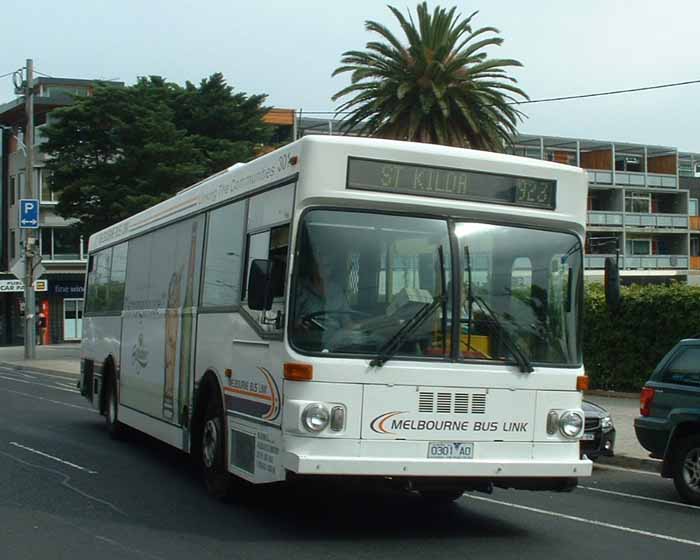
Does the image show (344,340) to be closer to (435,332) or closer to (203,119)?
(435,332)

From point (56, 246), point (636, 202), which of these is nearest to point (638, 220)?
point (636, 202)

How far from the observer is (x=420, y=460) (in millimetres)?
8195

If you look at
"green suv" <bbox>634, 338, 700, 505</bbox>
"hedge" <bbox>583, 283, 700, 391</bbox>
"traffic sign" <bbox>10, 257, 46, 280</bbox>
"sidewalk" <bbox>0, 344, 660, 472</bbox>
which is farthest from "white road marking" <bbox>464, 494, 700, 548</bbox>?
"traffic sign" <bbox>10, 257, 46, 280</bbox>

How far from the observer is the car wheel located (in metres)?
10.9

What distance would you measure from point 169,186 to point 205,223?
98.8ft

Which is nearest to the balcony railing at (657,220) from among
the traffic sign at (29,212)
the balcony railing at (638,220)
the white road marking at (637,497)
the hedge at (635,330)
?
the balcony railing at (638,220)

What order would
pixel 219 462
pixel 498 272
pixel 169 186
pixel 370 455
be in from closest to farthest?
pixel 370 455
pixel 498 272
pixel 219 462
pixel 169 186

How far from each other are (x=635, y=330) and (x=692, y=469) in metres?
12.4

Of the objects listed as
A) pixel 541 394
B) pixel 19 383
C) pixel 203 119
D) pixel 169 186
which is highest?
pixel 203 119

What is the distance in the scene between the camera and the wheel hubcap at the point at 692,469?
35.8 ft

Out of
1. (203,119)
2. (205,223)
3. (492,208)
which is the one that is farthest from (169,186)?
(492,208)

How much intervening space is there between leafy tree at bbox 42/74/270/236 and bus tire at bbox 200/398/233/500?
3019cm

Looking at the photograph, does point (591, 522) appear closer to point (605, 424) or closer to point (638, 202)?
point (605, 424)

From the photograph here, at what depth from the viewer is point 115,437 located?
15492 millimetres
